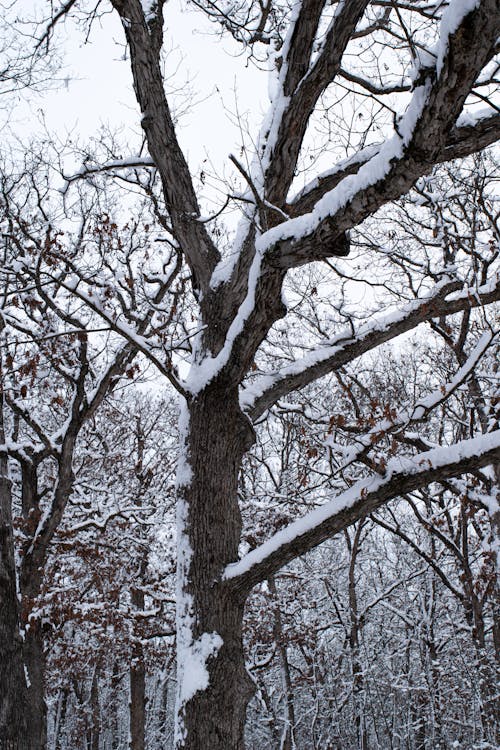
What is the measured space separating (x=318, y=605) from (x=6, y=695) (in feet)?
33.2

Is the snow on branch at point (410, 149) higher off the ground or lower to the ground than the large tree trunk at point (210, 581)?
higher

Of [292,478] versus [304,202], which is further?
[292,478]

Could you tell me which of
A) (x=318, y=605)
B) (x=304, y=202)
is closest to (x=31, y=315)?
(x=304, y=202)

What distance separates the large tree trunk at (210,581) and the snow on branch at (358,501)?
179mm

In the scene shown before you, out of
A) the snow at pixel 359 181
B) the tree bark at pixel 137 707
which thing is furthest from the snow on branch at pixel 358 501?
the tree bark at pixel 137 707

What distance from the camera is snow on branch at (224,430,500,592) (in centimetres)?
338

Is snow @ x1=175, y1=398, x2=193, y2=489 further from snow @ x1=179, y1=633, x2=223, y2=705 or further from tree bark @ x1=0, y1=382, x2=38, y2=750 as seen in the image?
tree bark @ x1=0, y1=382, x2=38, y2=750

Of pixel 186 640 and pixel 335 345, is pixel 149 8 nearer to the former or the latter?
pixel 335 345

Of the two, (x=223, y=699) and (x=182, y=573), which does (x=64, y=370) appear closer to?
(x=182, y=573)

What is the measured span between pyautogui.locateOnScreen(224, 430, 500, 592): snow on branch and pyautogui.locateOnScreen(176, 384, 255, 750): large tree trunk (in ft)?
0.59

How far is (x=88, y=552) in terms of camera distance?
7.77 meters

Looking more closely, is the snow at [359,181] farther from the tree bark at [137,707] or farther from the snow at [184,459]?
the tree bark at [137,707]

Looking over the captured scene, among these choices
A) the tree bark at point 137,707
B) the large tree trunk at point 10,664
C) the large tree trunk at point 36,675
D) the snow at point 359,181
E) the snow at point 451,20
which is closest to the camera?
the snow at point 451,20

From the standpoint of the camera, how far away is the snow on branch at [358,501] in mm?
3379
